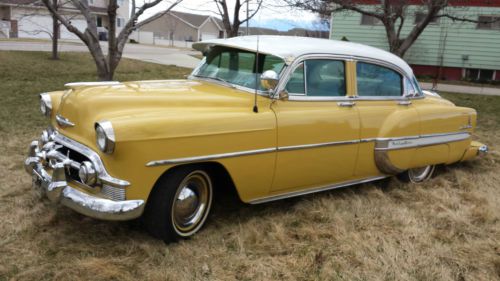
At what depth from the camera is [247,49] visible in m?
4.36

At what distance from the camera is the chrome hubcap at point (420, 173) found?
17.9 feet

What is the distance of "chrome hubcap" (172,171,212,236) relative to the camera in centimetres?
359

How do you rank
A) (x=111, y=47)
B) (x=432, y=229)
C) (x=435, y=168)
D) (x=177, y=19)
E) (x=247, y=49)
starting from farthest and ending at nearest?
1. (x=177, y=19)
2. (x=111, y=47)
3. (x=435, y=168)
4. (x=247, y=49)
5. (x=432, y=229)

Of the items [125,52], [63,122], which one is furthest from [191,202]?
[125,52]

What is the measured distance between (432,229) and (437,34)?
1579 cm

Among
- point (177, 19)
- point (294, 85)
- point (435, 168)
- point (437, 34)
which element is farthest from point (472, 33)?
point (177, 19)

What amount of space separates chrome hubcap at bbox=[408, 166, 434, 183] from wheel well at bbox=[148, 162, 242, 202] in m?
2.39

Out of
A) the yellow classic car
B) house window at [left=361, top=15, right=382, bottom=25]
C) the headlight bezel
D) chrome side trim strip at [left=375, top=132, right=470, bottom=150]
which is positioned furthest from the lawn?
house window at [left=361, top=15, right=382, bottom=25]

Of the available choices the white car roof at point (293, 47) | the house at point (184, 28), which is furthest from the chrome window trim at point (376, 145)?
the house at point (184, 28)

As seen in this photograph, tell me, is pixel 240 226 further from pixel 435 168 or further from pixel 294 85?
pixel 435 168

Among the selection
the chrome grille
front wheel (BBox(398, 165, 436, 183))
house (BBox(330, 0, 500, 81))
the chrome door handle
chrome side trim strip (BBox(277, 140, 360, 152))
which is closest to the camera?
the chrome grille

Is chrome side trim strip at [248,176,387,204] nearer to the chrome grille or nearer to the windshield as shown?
the windshield

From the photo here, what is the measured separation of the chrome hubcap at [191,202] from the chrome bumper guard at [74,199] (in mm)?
380

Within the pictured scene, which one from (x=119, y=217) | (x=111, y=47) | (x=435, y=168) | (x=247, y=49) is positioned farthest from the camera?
(x=111, y=47)
